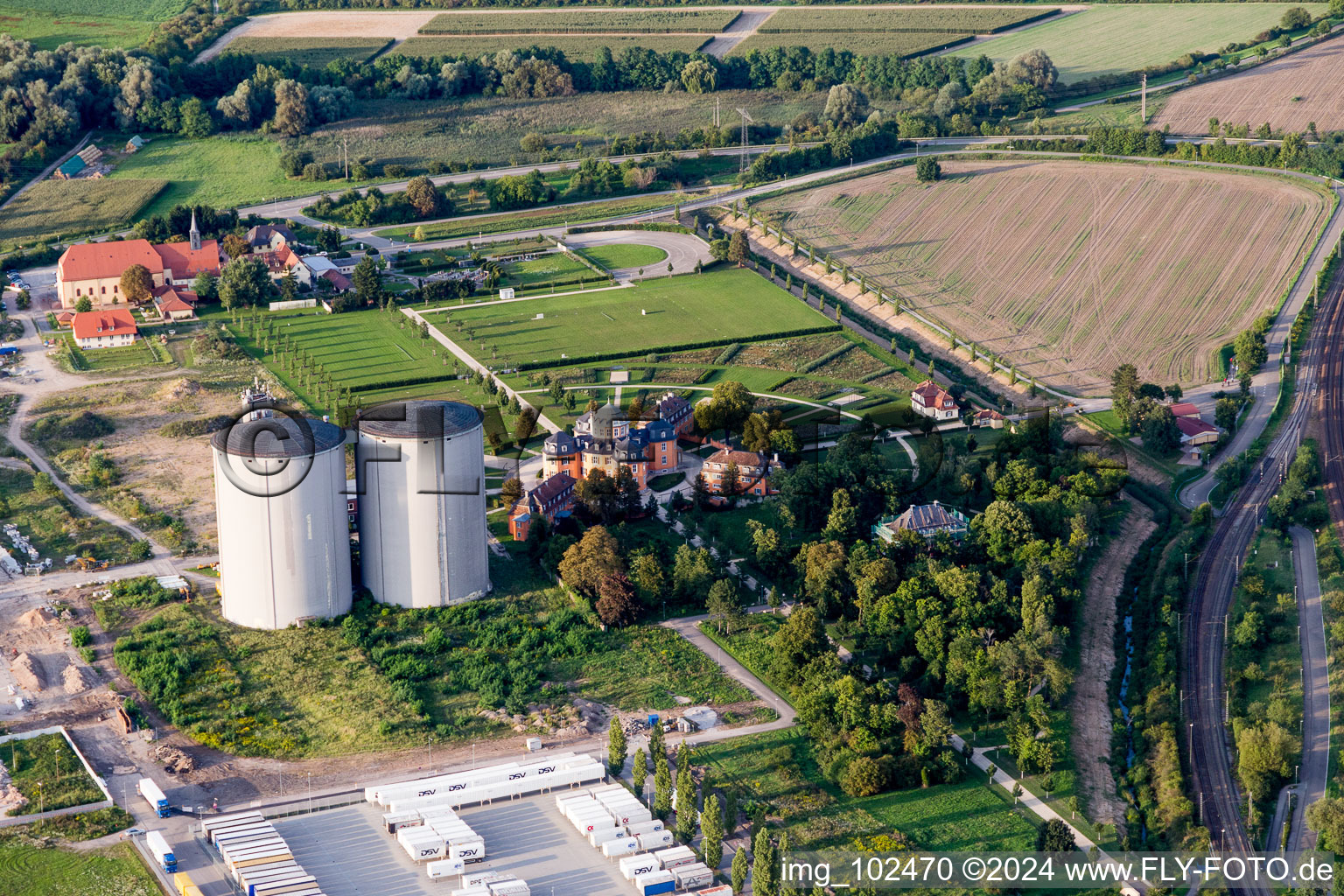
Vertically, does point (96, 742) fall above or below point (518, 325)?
below

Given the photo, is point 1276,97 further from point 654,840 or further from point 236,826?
point 236,826

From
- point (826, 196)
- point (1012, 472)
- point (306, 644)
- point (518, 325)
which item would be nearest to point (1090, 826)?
point (1012, 472)

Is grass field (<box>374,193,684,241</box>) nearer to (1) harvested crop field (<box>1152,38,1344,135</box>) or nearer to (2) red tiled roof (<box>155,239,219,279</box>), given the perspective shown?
(2) red tiled roof (<box>155,239,219,279</box>)

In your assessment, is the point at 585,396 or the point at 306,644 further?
the point at 585,396

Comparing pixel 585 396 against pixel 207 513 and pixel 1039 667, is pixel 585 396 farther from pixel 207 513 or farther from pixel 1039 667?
pixel 1039 667

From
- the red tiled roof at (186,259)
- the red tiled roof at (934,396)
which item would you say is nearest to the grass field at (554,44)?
the red tiled roof at (186,259)
